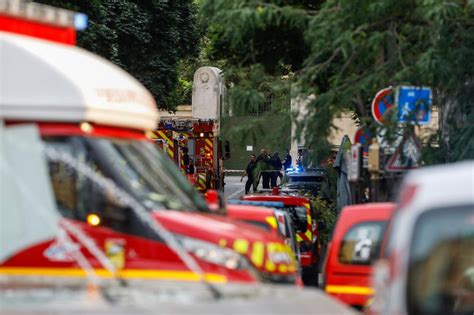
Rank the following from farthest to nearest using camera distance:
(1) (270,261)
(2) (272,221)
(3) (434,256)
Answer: (2) (272,221)
(1) (270,261)
(3) (434,256)

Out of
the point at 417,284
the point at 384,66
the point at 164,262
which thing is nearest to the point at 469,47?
the point at 384,66

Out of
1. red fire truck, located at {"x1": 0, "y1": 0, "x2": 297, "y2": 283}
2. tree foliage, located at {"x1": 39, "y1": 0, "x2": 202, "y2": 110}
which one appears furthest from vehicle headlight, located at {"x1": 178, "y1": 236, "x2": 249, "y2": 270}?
tree foliage, located at {"x1": 39, "y1": 0, "x2": 202, "y2": 110}

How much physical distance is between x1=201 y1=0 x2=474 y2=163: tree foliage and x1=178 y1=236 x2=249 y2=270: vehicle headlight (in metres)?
6.52

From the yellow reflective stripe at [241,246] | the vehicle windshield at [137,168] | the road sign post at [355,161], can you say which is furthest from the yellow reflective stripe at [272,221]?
the yellow reflective stripe at [241,246]

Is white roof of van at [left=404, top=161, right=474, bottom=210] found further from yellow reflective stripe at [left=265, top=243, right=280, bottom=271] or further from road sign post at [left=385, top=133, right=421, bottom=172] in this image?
road sign post at [left=385, top=133, right=421, bottom=172]

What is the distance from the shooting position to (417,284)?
18.2ft

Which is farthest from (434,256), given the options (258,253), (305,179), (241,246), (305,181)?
(305,179)

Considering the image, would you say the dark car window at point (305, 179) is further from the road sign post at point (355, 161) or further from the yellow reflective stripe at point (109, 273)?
the yellow reflective stripe at point (109, 273)

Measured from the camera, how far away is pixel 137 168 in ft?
29.6

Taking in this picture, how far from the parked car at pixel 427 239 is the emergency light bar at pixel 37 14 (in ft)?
14.0

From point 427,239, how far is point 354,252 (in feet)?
20.8

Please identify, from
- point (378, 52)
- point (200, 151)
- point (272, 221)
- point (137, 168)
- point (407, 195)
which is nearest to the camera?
point (407, 195)

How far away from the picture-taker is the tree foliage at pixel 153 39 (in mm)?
34906

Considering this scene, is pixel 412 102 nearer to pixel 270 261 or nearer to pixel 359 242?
pixel 359 242
